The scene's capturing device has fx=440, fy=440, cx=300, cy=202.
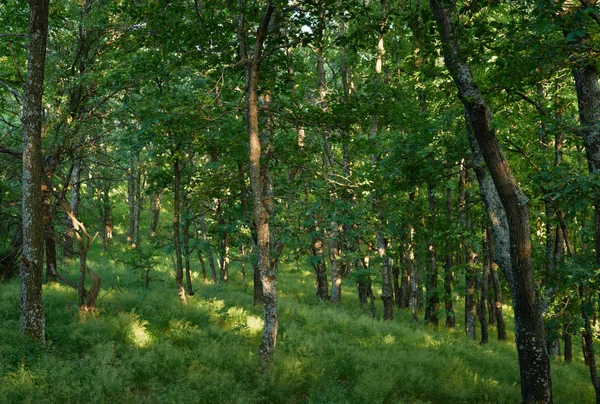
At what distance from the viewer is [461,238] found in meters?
15.8

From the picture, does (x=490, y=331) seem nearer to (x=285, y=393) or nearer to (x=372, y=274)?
(x=372, y=274)

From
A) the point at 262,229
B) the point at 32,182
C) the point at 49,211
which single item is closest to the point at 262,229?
the point at 262,229

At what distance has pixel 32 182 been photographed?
8.76 metres

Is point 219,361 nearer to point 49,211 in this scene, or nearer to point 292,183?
point 292,183

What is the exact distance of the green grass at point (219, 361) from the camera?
25.3ft

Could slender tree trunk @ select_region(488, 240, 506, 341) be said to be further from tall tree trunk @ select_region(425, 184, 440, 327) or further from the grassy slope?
the grassy slope

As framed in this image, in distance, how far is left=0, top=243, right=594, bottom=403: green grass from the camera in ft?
25.3

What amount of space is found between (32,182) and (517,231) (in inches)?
364

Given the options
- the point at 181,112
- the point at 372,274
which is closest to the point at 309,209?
the point at 181,112

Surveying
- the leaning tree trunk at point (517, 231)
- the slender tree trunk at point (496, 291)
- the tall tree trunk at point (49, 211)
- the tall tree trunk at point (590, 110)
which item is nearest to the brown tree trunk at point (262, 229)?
the leaning tree trunk at point (517, 231)

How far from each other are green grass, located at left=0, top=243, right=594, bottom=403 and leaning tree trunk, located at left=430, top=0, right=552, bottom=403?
2274 mm

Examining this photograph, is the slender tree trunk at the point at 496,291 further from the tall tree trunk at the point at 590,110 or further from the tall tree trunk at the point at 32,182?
the tall tree trunk at the point at 32,182

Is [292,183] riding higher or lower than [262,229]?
higher

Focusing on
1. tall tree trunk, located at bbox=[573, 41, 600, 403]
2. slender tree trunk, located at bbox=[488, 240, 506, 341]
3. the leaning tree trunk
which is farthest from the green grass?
slender tree trunk, located at bbox=[488, 240, 506, 341]
